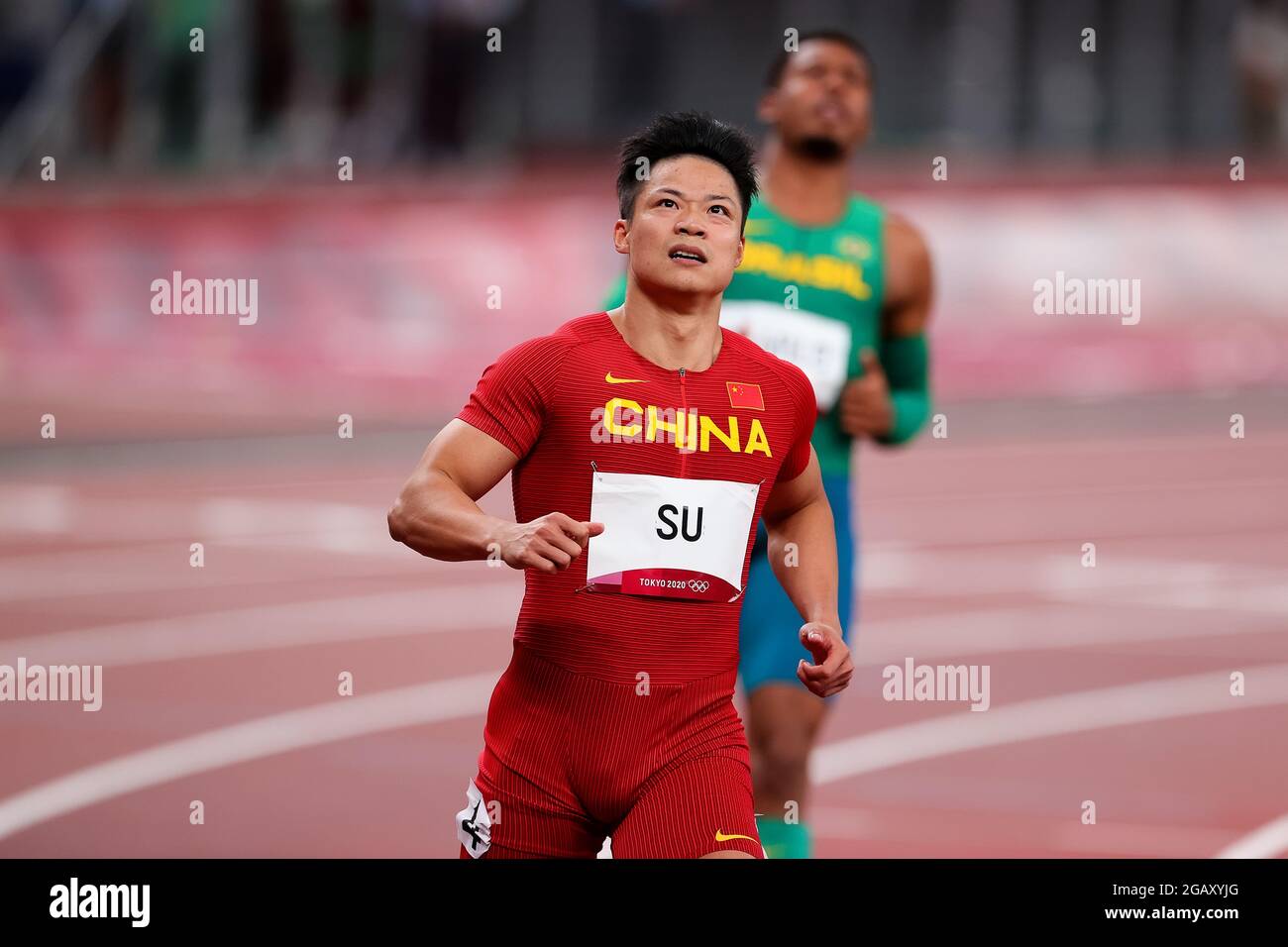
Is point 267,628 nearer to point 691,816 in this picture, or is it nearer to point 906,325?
point 906,325

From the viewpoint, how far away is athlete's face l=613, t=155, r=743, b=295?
413 centimetres

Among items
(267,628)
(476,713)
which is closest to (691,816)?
(476,713)

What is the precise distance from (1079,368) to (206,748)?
54.2 ft

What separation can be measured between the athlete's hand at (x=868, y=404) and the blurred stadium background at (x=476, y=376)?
1983 millimetres

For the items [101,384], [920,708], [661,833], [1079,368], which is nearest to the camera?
[661,833]

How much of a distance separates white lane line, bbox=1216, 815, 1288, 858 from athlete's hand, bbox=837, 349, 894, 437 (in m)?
2.33

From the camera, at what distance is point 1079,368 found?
23.5 m

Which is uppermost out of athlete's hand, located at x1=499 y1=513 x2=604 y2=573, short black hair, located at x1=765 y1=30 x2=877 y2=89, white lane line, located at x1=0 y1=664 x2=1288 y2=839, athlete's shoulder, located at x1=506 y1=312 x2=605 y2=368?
short black hair, located at x1=765 y1=30 x2=877 y2=89

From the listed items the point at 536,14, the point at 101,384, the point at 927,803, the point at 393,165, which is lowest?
the point at 927,803

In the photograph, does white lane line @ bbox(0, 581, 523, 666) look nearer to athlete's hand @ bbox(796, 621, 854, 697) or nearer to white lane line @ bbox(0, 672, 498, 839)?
white lane line @ bbox(0, 672, 498, 839)

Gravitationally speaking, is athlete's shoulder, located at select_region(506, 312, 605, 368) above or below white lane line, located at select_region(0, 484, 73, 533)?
below

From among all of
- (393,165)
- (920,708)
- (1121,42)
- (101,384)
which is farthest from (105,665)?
(1121,42)

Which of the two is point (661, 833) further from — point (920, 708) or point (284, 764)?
A: point (920, 708)

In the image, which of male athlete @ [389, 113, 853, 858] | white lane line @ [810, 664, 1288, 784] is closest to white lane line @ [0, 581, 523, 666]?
white lane line @ [810, 664, 1288, 784]
